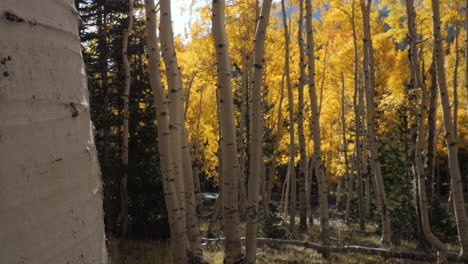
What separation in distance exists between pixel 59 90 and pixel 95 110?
32.7 feet

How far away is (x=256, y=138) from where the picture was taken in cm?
409

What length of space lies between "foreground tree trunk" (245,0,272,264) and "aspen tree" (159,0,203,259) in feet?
2.96

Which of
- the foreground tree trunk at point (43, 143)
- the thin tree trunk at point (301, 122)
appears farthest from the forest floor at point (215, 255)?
the foreground tree trunk at point (43, 143)

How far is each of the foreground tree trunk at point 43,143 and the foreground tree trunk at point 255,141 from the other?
360 cm

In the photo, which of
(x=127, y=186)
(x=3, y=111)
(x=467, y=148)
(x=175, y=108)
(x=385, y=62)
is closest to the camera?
(x=3, y=111)

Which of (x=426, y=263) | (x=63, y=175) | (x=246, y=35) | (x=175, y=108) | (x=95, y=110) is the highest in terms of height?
(x=246, y=35)

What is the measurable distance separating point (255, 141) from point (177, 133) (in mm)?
1012

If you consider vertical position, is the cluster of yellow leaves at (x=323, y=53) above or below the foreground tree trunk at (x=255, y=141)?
above

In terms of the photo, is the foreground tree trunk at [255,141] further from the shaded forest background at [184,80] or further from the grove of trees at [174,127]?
the shaded forest background at [184,80]

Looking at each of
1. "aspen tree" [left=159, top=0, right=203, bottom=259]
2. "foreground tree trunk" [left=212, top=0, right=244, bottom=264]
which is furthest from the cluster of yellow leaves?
"foreground tree trunk" [left=212, top=0, right=244, bottom=264]

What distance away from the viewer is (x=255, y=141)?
13.5 ft

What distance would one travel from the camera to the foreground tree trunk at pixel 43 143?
0.35m

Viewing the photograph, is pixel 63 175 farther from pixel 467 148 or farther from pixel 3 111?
pixel 467 148

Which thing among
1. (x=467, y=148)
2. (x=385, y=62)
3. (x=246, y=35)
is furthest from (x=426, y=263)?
(x=467, y=148)
